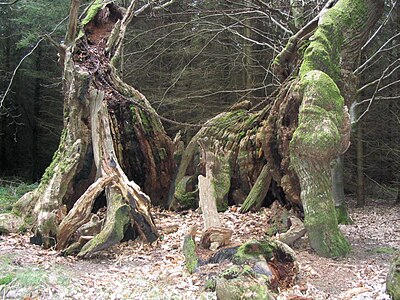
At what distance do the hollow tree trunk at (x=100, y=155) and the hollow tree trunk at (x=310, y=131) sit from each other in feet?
4.36

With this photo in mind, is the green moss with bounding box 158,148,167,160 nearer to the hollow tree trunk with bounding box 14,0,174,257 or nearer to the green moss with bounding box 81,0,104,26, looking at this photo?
the hollow tree trunk with bounding box 14,0,174,257

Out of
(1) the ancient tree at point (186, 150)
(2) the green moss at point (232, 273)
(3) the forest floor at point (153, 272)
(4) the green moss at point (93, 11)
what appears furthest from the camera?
(4) the green moss at point (93, 11)

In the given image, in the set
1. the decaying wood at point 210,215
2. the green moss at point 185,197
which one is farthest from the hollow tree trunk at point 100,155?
the decaying wood at point 210,215

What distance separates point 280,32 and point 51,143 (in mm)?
12053

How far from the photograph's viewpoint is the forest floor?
4156 mm

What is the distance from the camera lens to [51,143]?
19.4 m

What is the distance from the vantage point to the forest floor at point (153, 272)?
4156mm

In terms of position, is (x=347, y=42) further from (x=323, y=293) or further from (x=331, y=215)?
(x=323, y=293)

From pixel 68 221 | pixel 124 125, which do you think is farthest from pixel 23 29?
pixel 68 221

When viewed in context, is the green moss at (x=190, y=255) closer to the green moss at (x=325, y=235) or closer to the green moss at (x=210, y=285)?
the green moss at (x=210, y=285)

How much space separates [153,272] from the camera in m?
4.92

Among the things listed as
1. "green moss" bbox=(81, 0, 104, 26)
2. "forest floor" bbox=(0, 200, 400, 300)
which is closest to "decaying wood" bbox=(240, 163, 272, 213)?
"forest floor" bbox=(0, 200, 400, 300)

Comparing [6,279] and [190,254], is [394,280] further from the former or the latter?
[6,279]

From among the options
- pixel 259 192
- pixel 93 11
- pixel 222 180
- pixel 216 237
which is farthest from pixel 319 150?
pixel 93 11
